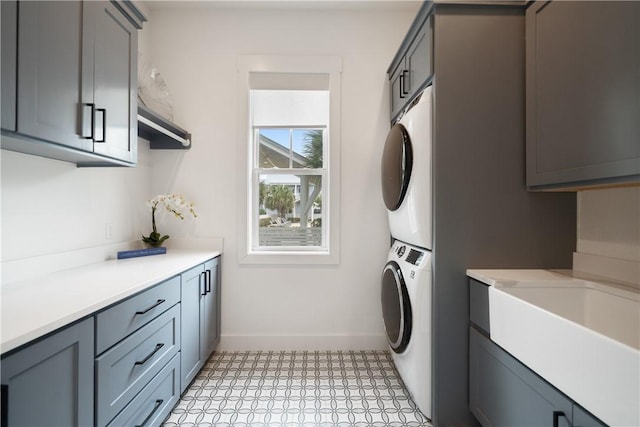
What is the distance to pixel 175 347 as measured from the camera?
69.4 inches

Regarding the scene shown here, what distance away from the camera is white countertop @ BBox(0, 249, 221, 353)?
34.7 inches

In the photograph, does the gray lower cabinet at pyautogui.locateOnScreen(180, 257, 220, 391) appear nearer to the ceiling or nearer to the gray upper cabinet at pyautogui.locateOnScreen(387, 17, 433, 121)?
the gray upper cabinet at pyautogui.locateOnScreen(387, 17, 433, 121)

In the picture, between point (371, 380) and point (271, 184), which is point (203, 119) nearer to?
point (271, 184)

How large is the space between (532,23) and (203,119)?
7.46 ft

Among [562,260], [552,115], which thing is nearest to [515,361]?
[562,260]

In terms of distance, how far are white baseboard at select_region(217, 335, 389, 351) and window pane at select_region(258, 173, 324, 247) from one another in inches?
30.1

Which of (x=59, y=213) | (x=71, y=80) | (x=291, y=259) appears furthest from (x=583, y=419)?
(x=59, y=213)

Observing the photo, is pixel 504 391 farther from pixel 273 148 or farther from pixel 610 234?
pixel 273 148

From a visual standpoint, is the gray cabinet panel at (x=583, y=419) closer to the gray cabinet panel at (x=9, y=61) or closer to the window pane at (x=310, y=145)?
the gray cabinet panel at (x=9, y=61)

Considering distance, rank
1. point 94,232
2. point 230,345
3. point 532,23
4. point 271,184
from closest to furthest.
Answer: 1. point 532,23
2. point 94,232
3. point 230,345
4. point 271,184

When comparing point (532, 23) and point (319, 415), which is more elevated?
point (532, 23)

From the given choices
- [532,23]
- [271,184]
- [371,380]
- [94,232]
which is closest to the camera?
[532,23]

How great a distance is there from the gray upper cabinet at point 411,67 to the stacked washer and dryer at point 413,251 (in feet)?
0.32

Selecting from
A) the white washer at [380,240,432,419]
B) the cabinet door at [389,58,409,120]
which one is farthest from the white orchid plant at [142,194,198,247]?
the cabinet door at [389,58,409,120]
